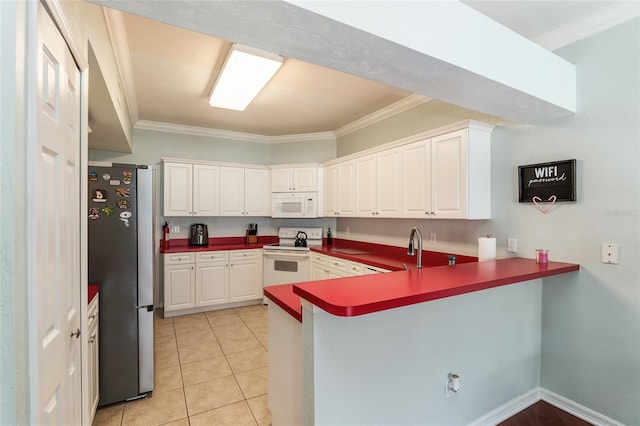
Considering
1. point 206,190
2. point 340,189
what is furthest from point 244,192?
point 340,189

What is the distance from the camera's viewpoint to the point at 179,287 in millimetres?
4395

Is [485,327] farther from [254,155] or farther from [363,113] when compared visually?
[254,155]

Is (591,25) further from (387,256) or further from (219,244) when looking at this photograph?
(219,244)

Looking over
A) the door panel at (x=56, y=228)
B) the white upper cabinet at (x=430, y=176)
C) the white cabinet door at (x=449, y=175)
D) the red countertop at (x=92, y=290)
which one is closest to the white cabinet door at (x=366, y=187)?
the white upper cabinet at (x=430, y=176)

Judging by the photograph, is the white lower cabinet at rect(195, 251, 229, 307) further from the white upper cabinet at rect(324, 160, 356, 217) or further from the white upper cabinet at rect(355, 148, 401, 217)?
the white upper cabinet at rect(355, 148, 401, 217)

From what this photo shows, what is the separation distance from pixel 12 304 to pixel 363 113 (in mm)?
4152

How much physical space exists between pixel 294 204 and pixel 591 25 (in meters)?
3.90

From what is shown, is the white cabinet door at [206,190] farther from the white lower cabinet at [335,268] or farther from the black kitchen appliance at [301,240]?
the white lower cabinet at [335,268]

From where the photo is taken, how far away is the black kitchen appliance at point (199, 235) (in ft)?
15.9

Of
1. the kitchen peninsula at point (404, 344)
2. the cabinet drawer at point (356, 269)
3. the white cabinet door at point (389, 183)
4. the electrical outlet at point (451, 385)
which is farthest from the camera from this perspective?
the cabinet drawer at point (356, 269)

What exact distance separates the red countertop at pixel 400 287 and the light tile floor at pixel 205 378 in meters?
1.08

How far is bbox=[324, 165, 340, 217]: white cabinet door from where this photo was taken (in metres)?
4.71

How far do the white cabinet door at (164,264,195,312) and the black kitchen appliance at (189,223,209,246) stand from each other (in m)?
0.49

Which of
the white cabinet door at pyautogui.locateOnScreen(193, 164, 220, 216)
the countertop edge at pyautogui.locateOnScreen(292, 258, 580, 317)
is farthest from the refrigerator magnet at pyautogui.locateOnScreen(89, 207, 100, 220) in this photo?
the white cabinet door at pyautogui.locateOnScreen(193, 164, 220, 216)
